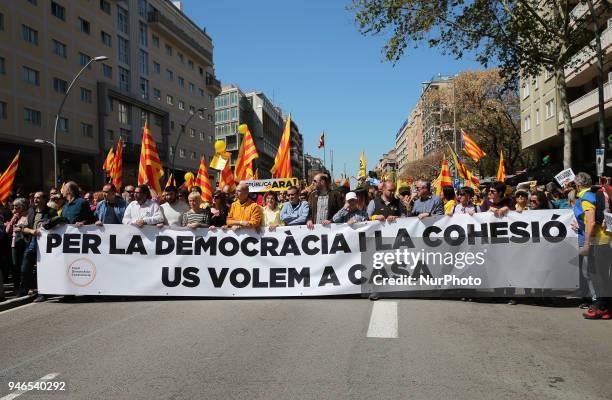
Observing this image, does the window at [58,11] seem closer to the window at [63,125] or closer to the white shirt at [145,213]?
the window at [63,125]

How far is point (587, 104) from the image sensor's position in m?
26.2

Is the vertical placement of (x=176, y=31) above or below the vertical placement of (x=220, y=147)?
above

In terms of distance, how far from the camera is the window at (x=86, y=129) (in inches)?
1743

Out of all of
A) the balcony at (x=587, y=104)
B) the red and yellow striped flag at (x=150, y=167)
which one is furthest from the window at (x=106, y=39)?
the red and yellow striped flag at (x=150, y=167)

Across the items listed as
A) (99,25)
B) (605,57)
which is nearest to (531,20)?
(605,57)

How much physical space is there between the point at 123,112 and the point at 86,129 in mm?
Result: 6571

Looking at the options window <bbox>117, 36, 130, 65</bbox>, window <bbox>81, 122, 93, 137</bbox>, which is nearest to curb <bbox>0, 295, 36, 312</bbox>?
window <bbox>81, 122, 93, 137</bbox>

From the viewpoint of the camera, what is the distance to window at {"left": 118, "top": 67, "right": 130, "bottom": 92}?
51438 mm

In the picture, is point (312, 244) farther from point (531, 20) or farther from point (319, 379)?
point (531, 20)

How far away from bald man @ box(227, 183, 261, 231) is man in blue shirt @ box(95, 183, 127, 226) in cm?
227

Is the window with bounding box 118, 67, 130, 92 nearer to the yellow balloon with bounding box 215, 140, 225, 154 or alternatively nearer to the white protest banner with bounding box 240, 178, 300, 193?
the yellow balloon with bounding box 215, 140, 225, 154

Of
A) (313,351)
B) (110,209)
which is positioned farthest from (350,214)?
(110,209)

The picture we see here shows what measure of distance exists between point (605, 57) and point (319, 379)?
25015 millimetres

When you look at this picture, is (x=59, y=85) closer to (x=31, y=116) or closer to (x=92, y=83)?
(x=31, y=116)
